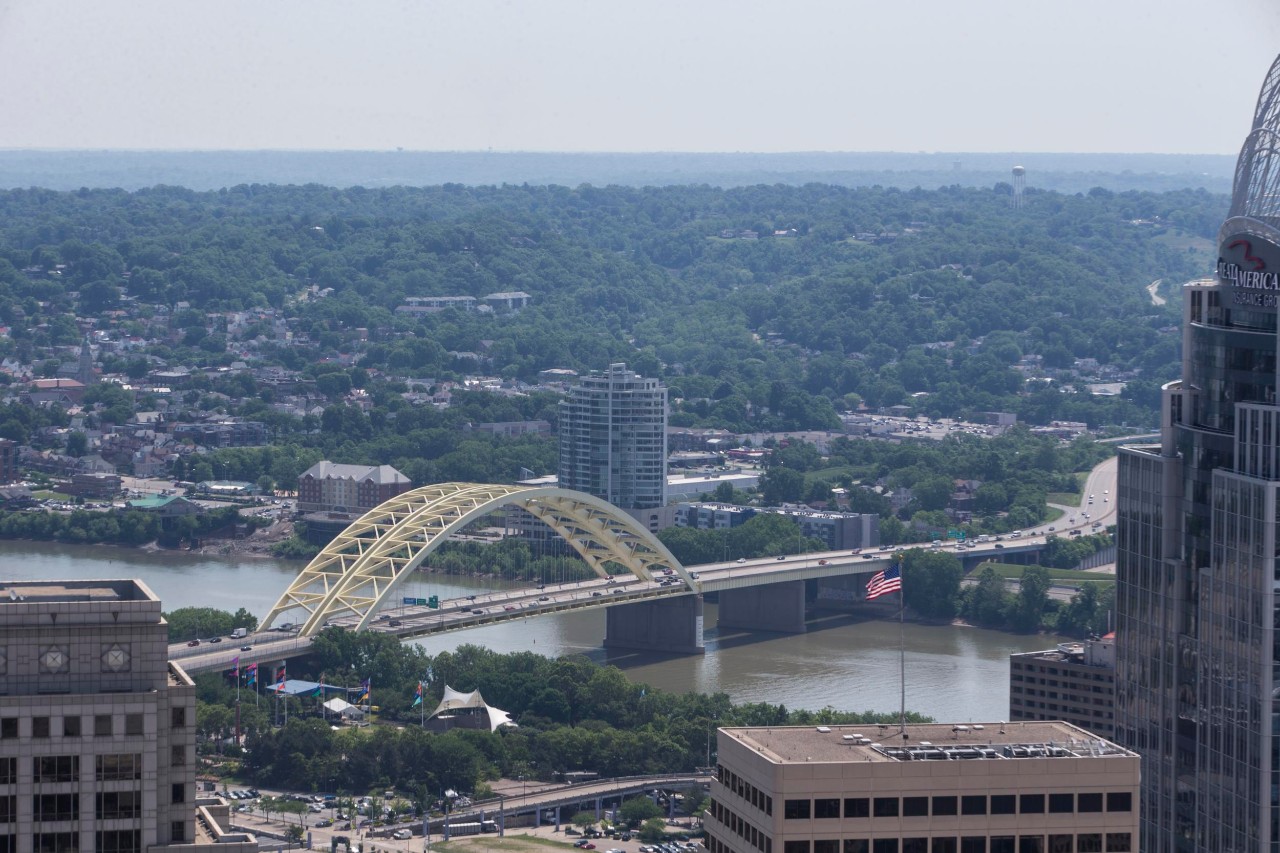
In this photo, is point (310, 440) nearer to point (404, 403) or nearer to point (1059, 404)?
point (404, 403)

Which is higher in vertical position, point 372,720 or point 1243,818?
point 1243,818

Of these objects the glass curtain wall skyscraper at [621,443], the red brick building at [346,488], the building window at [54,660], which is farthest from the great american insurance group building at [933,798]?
the red brick building at [346,488]

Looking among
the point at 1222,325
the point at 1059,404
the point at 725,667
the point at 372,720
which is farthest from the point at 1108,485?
the point at 1222,325

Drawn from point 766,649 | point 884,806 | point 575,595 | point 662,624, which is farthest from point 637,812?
point 884,806

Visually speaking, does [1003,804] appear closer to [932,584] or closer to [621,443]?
[932,584]

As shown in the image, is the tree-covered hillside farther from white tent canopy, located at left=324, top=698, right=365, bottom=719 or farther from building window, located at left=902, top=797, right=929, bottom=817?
building window, located at left=902, top=797, right=929, bottom=817
